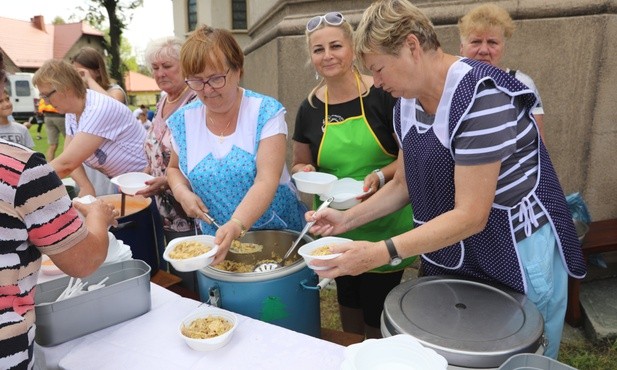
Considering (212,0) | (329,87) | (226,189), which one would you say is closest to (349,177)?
(329,87)

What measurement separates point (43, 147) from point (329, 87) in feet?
43.0

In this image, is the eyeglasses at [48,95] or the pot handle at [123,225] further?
the eyeglasses at [48,95]

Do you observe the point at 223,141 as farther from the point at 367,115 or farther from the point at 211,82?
the point at 367,115

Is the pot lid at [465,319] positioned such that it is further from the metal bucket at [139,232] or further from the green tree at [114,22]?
the green tree at [114,22]

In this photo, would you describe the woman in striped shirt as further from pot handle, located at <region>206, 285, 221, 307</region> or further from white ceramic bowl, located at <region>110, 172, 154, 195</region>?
white ceramic bowl, located at <region>110, 172, 154, 195</region>

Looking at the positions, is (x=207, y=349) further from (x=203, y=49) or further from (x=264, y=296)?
(x=203, y=49)

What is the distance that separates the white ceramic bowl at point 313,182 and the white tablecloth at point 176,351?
72cm

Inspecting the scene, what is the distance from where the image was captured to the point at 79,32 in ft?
116

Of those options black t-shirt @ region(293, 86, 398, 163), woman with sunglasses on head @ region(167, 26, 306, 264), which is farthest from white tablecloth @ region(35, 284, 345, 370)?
black t-shirt @ region(293, 86, 398, 163)

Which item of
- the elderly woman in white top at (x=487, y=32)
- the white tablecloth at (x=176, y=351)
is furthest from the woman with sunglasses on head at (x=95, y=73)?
the elderly woman in white top at (x=487, y=32)

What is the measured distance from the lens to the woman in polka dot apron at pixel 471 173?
3.83 ft

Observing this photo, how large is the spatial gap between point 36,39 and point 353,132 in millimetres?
40194

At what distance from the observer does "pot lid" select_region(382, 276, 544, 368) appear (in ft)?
3.22

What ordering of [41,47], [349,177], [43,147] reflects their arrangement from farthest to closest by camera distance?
[41,47]
[43,147]
[349,177]
